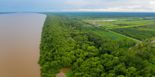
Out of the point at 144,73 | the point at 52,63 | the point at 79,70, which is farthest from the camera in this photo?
the point at 52,63

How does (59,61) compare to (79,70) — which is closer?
(79,70)

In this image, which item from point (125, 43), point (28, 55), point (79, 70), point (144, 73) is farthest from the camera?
point (125, 43)

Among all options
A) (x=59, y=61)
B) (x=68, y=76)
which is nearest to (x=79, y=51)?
(x=59, y=61)

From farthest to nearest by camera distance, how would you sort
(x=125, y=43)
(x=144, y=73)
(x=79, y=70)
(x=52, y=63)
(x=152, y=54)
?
(x=125, y=43) < (x=152, y=54) < (x=52, y=63) < (x=79, y=70) < (x=144, y=73)

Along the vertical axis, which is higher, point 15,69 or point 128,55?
point 128,55

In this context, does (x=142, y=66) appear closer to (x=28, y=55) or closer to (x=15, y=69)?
(x=15, y=69)

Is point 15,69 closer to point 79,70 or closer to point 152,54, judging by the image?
point 79,70

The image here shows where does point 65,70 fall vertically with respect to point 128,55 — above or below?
below

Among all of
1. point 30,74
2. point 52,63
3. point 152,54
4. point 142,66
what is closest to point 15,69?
point 30,74

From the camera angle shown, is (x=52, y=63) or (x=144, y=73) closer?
(x=144, y=73)
